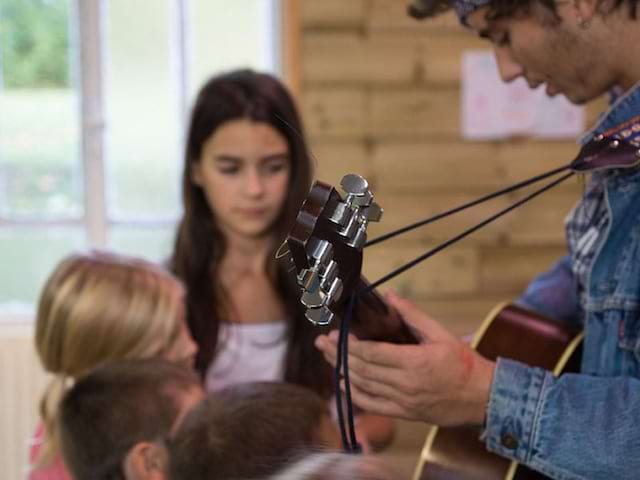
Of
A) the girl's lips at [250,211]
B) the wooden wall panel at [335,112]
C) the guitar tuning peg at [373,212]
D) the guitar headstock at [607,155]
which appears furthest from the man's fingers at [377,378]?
the wooden wall panel at [335,112]

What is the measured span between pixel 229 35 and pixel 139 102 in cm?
40

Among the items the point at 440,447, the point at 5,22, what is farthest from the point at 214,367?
the point at 5,22

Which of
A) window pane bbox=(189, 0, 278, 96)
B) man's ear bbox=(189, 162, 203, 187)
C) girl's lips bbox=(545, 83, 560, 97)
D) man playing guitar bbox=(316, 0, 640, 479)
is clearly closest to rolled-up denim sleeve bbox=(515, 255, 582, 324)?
man playing guitar bbox=(316, 0, 640, 479)

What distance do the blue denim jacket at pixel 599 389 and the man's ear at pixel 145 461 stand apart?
0.47 meters

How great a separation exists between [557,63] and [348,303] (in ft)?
1.51

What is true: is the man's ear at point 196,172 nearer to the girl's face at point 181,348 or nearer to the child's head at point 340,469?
the girl's face at point 181,348

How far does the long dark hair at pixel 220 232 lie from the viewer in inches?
79.9

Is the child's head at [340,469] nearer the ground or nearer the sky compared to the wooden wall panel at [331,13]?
nearer the ground

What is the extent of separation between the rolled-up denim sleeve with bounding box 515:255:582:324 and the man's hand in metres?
0.44

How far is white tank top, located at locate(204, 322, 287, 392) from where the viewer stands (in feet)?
6.70

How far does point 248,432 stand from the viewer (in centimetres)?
105

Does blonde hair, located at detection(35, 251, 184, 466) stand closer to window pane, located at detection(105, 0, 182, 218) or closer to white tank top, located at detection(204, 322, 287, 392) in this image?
white tank top, located at detection(204, 322, 287, 392)

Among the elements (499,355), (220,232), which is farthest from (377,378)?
(220,232)

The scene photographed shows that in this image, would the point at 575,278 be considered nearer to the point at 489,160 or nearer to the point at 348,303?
the point at 348,303
